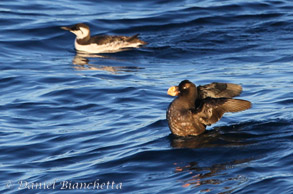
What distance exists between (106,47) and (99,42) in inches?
12.6

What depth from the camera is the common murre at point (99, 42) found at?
15586 millimetres

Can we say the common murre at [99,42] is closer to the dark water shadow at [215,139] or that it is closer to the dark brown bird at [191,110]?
the dark water shadow at [215,139]

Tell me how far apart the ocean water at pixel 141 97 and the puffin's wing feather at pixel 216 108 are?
11.9 inches

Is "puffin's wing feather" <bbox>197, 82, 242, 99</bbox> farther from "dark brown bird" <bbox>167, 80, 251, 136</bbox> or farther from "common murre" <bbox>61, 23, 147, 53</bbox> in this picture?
"common murre" <bbox>61, 23, 147, 53</bbox>

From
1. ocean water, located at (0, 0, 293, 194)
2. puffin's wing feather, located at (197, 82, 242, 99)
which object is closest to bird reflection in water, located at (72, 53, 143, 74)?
ocean water, located at (0, 0, 293, 194)

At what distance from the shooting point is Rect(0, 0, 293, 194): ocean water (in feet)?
24.2

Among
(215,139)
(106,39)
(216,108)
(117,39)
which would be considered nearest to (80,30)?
(106,39)

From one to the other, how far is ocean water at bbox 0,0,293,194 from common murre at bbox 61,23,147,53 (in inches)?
7.8


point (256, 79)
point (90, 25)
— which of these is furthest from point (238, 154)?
point (90, 25)

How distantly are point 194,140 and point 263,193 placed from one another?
2.29 meters

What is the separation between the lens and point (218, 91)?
28.9ft

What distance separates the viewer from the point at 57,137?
9.30 meters

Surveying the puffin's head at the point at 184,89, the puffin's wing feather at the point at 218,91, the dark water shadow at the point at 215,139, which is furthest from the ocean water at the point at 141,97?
the puffin's head at the point at 184,89

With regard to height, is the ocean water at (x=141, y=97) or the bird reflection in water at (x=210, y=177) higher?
the ocean water at (x=141, y=97)
